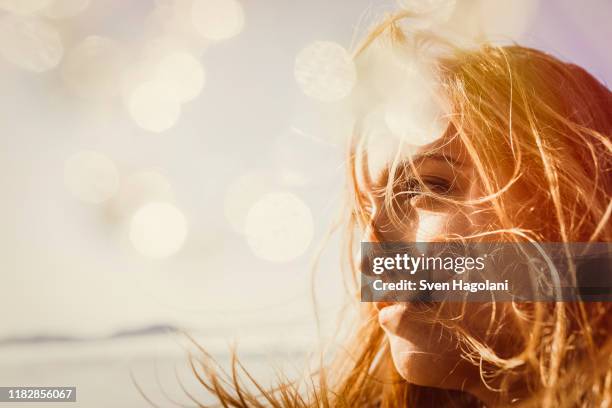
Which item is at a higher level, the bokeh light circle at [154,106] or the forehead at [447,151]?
the bokeh light circle at [154,106]

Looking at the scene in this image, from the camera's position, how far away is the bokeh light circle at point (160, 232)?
0.78m

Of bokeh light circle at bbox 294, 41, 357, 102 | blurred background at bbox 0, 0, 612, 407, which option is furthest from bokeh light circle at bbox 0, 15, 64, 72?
bokeh light circle at bbox 294, 41, 357, 102

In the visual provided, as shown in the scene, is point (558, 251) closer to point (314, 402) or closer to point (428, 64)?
point (428, 64)

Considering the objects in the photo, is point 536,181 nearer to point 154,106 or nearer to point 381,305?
point 381,305

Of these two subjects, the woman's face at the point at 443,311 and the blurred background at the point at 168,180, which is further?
the blurred background at the point at 168,180

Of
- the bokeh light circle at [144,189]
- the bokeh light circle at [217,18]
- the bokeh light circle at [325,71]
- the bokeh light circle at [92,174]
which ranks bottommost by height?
the bokeh light circle at [144,189]

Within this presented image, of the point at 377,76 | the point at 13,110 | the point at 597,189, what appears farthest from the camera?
the point at 13,110

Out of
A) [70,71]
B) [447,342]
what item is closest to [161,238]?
[70,71]

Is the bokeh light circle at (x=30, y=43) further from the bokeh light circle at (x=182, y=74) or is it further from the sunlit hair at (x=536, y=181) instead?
the sunlit hair at (x=536, y=181)

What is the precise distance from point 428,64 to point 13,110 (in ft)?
2.28

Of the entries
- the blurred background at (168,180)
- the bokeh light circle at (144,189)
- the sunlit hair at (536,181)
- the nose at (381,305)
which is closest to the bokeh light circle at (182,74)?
the blurred background at (168,180)

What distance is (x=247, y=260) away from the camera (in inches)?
30.0

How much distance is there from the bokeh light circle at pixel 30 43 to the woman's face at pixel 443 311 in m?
0.65

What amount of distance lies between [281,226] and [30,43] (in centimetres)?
→ 55
